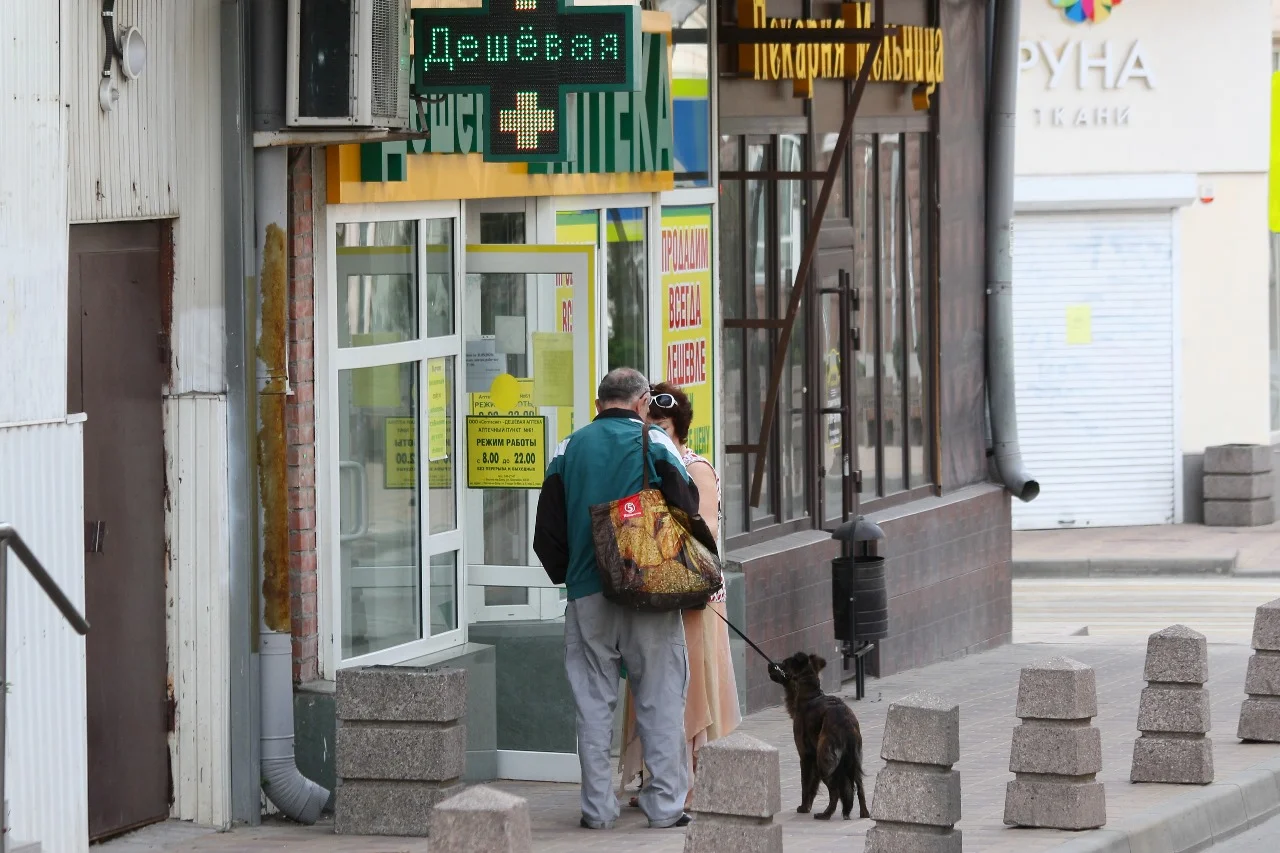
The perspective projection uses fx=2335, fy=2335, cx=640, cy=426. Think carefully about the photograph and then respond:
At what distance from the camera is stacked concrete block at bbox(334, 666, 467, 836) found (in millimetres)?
8727

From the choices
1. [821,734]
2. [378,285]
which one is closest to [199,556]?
[378,285]

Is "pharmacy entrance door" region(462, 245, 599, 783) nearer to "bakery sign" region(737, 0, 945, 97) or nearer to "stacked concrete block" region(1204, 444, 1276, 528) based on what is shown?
"bakery sign" region(737, 0, 945, 97)

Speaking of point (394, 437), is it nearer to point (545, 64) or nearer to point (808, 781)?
point (545, 64)

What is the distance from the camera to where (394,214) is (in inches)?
391

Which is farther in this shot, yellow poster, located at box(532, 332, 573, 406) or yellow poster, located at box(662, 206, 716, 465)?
yellow poster, located at box(662, 206, 716, 465)

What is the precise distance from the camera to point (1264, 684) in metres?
12.0

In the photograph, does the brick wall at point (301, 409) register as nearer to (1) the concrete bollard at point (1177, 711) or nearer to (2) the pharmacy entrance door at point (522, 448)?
(2) the pharmacy entrance door at point (522, 448)

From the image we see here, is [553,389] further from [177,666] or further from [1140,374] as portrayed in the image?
[1140,374]

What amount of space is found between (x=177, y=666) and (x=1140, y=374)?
735 inches

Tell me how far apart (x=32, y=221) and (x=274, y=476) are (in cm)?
175

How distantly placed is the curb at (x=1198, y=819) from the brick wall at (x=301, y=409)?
10.2ft

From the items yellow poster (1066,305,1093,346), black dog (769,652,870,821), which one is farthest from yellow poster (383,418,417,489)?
yellow poster (1066,305,1093,346)

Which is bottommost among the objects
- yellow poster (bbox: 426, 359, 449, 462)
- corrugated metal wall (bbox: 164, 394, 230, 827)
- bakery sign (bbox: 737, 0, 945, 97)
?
corrugated metal wall (bbox: 164, 394, 230, 827)

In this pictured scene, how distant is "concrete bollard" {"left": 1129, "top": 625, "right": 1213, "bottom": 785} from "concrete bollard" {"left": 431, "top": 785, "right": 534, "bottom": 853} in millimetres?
5109
